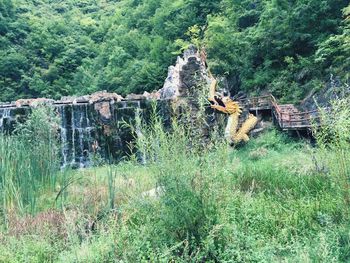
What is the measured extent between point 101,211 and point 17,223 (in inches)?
37.5

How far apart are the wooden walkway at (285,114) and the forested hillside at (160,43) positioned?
1441 mm

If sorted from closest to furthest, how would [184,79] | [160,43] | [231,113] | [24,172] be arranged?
[24,172]
[231,113]
[184,79]
[160,43]

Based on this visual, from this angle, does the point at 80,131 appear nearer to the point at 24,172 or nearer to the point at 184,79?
the point at 184,79

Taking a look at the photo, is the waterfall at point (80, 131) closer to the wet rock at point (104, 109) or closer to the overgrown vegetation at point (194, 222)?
the wet rock at point (104, 109)

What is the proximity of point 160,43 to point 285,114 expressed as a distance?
1306cm

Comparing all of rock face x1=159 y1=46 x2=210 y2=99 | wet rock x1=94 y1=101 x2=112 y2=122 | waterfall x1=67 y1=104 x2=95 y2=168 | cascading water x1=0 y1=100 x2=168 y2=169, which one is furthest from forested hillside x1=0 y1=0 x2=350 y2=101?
waterfall x1=67 y1=104 x2=95 y2=168

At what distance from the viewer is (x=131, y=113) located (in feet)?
46.0

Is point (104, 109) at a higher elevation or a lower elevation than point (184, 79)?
lower

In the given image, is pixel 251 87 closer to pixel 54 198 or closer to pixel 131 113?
pixel 131 113

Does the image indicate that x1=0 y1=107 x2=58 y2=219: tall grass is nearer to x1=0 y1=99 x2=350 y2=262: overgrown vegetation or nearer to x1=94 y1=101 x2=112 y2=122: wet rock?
x1=0 y1=99 x2=350 y2=262: overgrown vegetation

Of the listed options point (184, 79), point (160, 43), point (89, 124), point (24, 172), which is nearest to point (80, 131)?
point (89, 124)

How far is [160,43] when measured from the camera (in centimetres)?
2581

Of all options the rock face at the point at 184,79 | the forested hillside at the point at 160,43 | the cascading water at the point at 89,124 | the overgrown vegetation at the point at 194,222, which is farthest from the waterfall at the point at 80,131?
the overgrown vegetation at the point at 194,222

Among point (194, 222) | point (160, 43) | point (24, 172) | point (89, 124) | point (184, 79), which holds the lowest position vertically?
point (194, 222)
